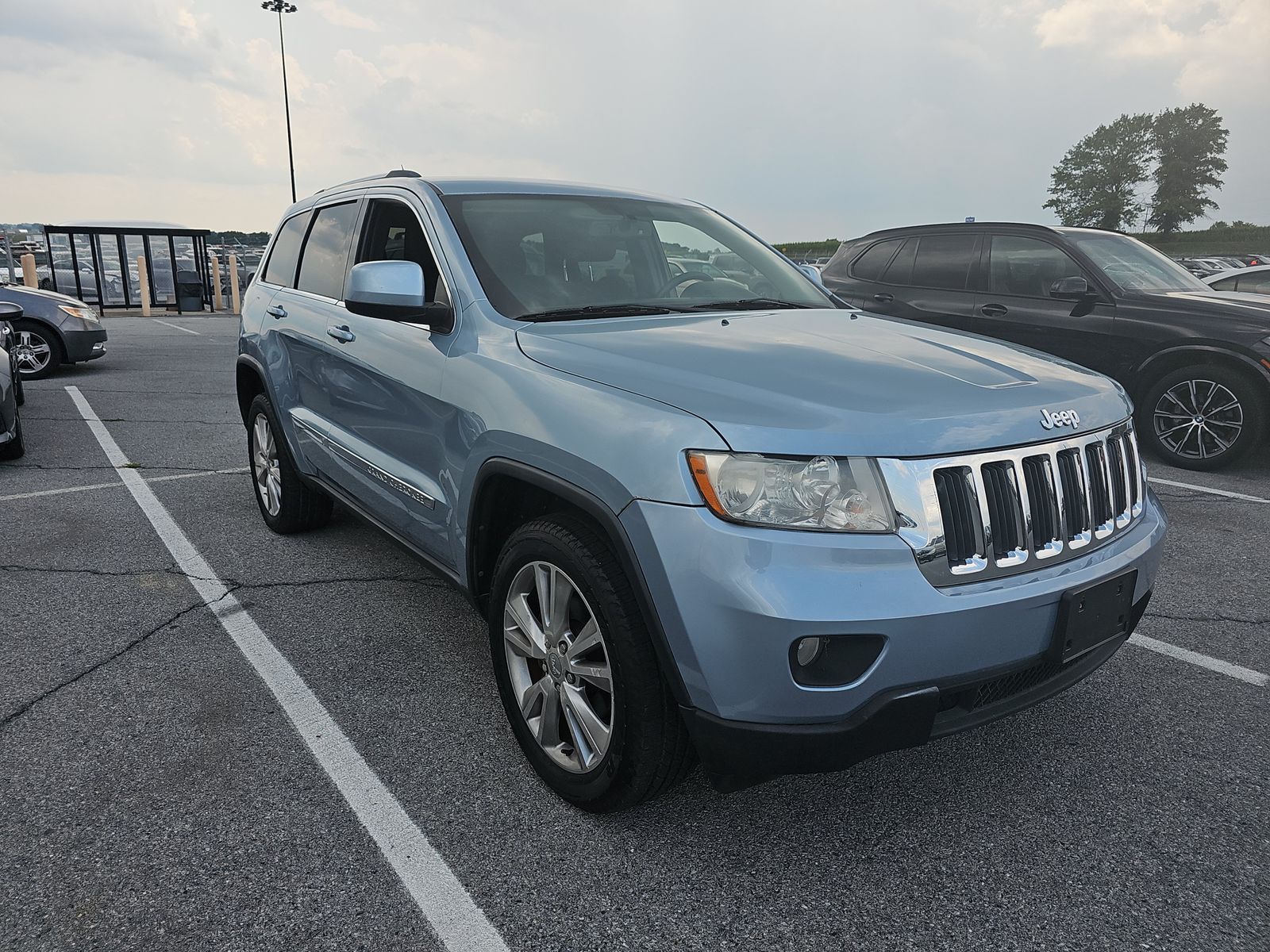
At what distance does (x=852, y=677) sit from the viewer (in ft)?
6.59

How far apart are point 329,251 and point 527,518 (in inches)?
85.7

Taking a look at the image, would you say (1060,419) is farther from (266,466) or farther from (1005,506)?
(266,466)

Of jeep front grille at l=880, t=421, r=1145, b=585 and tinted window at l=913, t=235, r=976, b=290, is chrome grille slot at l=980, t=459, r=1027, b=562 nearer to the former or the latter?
jeep front grille at l=880, t=421, r=1145, b=585

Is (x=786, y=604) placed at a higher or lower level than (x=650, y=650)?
higher

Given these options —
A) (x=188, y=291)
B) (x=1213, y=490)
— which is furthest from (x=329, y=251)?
(x=188, y=291)

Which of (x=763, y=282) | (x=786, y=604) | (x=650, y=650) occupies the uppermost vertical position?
(x=763, y=282)

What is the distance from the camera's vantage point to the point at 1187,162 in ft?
247

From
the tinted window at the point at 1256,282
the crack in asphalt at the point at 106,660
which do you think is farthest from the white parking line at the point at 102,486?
the tinted window at the point at 1256,282

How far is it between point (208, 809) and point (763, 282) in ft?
8.85

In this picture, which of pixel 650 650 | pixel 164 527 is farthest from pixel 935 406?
pixel 164 527

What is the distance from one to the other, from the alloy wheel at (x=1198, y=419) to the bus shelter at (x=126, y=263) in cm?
2595

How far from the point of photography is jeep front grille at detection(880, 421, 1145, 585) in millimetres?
2059

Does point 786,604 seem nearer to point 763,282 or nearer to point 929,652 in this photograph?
point 929,652

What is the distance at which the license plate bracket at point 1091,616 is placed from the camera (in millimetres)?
2197
